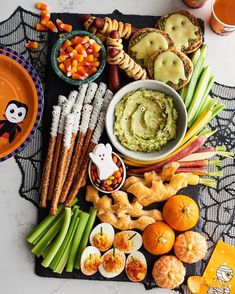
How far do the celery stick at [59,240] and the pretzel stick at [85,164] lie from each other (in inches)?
1.6

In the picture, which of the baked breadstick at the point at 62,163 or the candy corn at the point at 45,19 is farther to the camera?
the candy corn at the point at 45,19

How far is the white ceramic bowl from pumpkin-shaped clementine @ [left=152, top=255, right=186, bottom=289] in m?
0.38

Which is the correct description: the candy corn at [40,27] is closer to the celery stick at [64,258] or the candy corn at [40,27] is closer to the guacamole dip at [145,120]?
the guacamole dip at [145,120]

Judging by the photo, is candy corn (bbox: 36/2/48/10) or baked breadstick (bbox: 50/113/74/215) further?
candy corn (bbox: 36/2/48/10)

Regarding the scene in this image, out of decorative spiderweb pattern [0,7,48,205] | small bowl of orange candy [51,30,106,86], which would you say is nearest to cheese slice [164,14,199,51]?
small bowl of orange candy [51,30,106,86]

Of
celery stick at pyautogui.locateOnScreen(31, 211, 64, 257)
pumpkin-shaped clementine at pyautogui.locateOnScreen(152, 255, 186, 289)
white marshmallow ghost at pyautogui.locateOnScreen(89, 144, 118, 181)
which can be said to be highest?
white marshmallow ghost at pyautogui.locateOnScreen(89, 144, 118, 181)

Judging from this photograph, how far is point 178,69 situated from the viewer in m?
2.18

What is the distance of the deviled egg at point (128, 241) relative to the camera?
85.4 inches

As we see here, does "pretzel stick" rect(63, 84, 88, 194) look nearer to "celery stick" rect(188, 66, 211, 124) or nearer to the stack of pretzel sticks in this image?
the stack of pretzel sticks

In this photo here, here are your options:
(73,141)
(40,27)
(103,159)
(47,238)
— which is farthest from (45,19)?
(47,238)

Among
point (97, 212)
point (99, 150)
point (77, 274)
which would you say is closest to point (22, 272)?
point (77, 274)

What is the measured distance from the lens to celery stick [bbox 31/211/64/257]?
2.18 meters

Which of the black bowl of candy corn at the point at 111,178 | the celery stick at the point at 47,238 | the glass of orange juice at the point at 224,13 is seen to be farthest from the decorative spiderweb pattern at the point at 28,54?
the glass of orange juice at the point at 224,13

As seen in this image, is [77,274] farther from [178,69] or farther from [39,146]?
[178,69]
